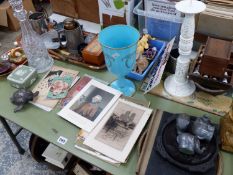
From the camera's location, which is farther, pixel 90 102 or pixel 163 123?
pixel 90 102

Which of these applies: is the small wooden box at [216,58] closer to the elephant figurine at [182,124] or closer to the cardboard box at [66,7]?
the elephant figurine at [182,124]

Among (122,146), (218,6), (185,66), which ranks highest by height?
(218,6)

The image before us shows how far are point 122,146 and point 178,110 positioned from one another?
0.23 m

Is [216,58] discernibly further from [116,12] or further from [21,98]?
[21,98]

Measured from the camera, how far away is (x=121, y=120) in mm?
831

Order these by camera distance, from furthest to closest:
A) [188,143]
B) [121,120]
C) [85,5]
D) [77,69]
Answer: [85,5], [77,69], [121,120], [188,143]

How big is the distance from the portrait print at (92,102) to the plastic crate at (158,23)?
343mm

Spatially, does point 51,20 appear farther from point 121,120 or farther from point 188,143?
point 188,143

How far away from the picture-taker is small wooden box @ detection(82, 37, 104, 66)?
99 cm

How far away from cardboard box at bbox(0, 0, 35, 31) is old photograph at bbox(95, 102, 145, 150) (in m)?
1.63

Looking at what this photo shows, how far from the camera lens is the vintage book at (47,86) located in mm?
922

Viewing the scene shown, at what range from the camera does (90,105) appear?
887 mm

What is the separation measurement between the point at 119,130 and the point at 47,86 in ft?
1.17

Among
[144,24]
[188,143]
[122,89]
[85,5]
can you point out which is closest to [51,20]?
[85,5]
